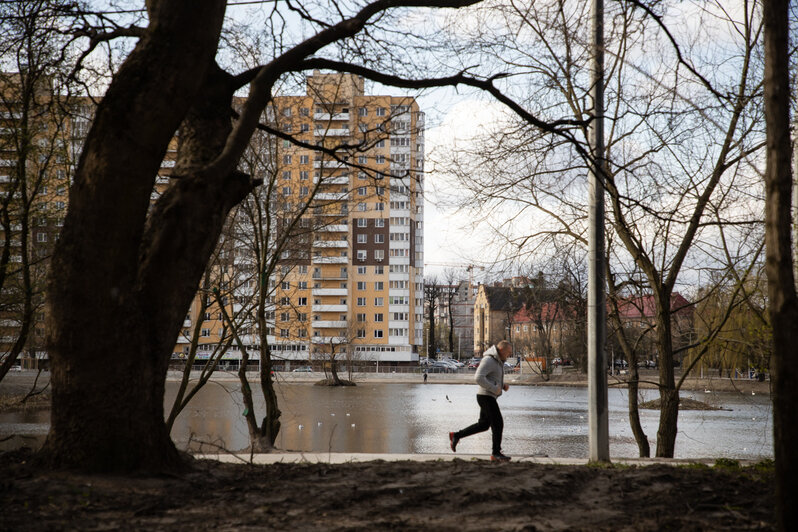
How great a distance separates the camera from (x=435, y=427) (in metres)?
29.7

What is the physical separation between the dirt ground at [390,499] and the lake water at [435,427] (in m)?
9.56

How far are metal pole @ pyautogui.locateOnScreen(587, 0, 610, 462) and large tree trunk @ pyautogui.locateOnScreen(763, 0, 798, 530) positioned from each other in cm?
507

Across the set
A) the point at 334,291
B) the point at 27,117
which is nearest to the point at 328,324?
the point at 334,291

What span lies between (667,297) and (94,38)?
10687 millimetres

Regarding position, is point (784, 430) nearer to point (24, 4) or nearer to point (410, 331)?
point (24, 4)

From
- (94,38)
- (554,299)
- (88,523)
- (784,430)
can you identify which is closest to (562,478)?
(784,430)

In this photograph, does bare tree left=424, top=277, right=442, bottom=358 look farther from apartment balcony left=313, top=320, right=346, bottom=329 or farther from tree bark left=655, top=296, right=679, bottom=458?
tree bark left=655, top=296, right=679, bottom=458

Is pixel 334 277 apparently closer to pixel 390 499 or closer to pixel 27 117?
pixel 27 117

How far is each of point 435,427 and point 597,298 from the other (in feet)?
67.7

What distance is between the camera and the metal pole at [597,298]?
960 cm

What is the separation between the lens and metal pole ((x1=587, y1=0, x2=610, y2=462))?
31.5 ft

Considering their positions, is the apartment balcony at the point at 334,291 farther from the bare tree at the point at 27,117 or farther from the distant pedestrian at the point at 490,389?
the distant pedestrian at the point at 490,389

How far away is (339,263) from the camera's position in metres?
94.9

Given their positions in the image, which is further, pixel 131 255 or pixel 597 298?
pixel 597 298
